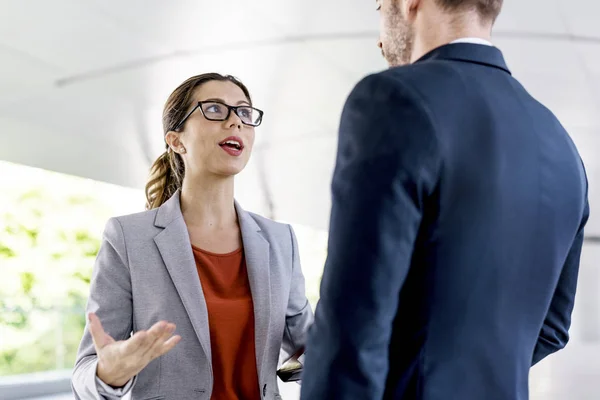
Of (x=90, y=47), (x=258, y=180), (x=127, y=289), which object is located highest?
(x=90, y=47)

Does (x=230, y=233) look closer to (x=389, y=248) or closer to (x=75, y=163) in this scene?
(x=389, y=248)

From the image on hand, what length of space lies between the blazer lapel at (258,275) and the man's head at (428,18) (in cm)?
A: 96

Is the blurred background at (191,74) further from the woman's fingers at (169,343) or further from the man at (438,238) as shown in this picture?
the man at (438,238)

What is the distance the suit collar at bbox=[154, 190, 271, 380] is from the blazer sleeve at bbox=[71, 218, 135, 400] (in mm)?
122

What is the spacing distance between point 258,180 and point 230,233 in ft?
23.7

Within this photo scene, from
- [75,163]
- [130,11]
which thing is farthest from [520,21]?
[75,163]

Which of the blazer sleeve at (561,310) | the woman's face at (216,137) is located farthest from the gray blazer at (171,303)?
the blazer sleeve at (561,310)

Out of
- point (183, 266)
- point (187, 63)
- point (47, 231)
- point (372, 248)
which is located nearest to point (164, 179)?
point (183, 266)

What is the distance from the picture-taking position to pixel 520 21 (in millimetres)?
6320

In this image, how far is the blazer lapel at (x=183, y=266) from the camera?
2.02m

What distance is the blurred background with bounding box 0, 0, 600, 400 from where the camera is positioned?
5.53m

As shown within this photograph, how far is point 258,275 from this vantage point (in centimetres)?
216

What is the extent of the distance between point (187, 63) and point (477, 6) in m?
5.51

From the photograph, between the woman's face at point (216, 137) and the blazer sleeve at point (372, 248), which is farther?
the woman's face at point (216, 137)
